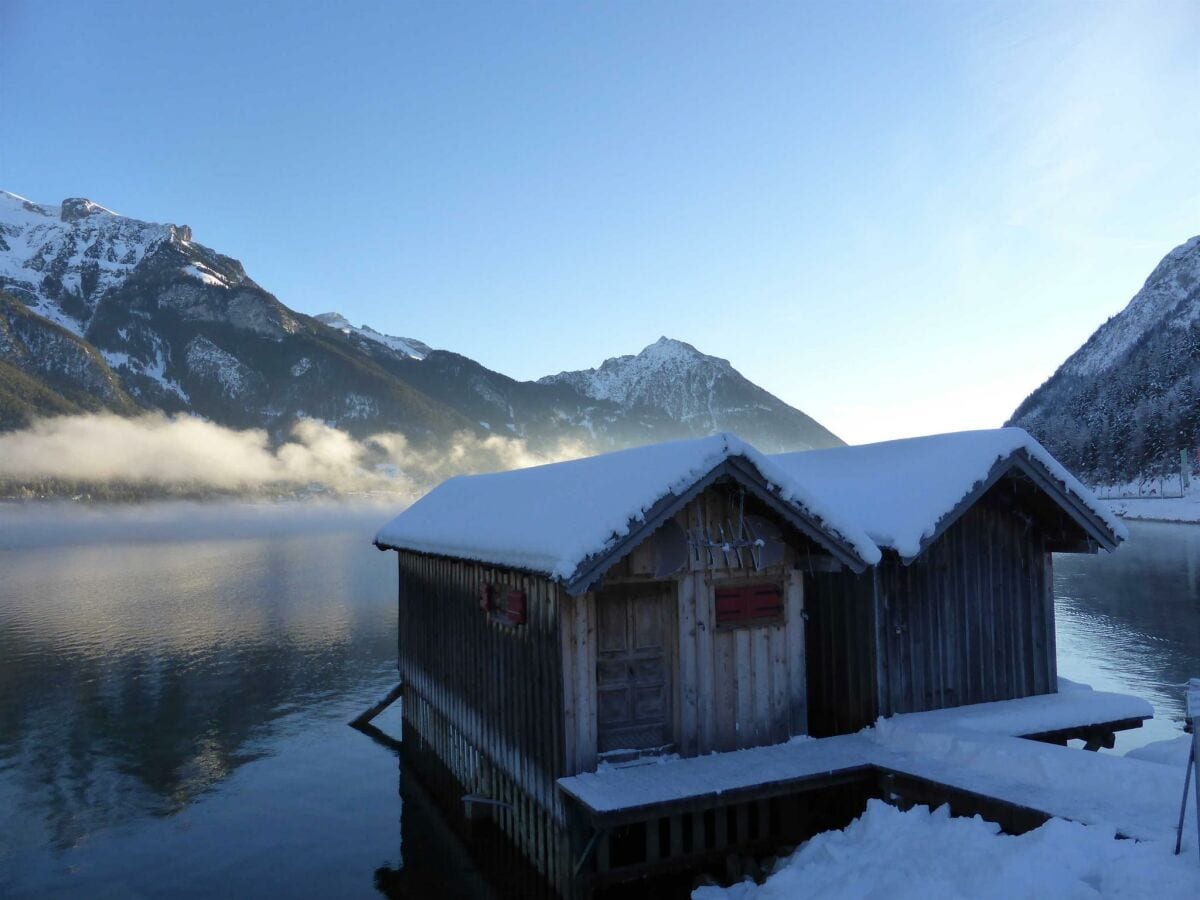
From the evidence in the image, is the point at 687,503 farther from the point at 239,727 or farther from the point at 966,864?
the point at 239,727

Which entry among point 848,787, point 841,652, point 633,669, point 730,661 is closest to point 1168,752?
point 841,652

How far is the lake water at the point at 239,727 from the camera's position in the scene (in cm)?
1639

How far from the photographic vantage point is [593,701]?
39.5 feet

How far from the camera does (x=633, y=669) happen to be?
12.7 metres

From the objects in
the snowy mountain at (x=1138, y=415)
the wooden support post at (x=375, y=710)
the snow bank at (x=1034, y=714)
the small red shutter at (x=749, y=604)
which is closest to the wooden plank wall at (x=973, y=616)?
the snow bank at (x=1034, y=714)

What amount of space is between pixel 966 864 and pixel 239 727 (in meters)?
25.1

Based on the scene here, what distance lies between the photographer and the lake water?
645 inches

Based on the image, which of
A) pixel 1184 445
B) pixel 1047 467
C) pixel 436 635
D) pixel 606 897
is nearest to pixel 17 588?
pixel 436 635

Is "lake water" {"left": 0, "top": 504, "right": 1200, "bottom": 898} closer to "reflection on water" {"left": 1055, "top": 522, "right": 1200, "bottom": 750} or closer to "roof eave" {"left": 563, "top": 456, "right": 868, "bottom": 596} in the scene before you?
"reflection on water" {"left": 1055, "top": 522, "right": 1200, "bottom": 750}

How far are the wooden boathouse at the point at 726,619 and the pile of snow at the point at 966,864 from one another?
1.14 meters

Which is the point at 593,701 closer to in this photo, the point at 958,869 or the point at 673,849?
the point at 673,849

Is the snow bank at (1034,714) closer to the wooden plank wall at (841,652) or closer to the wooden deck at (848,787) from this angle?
the wooden deck at (848,787)

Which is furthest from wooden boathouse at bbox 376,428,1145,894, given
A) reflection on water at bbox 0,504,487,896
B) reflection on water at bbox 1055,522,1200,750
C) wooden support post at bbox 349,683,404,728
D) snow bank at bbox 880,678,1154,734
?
wooden support post at bbox 349,683,404,728

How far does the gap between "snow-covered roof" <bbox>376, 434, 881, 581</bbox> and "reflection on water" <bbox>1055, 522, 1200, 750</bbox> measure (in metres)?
14.9
